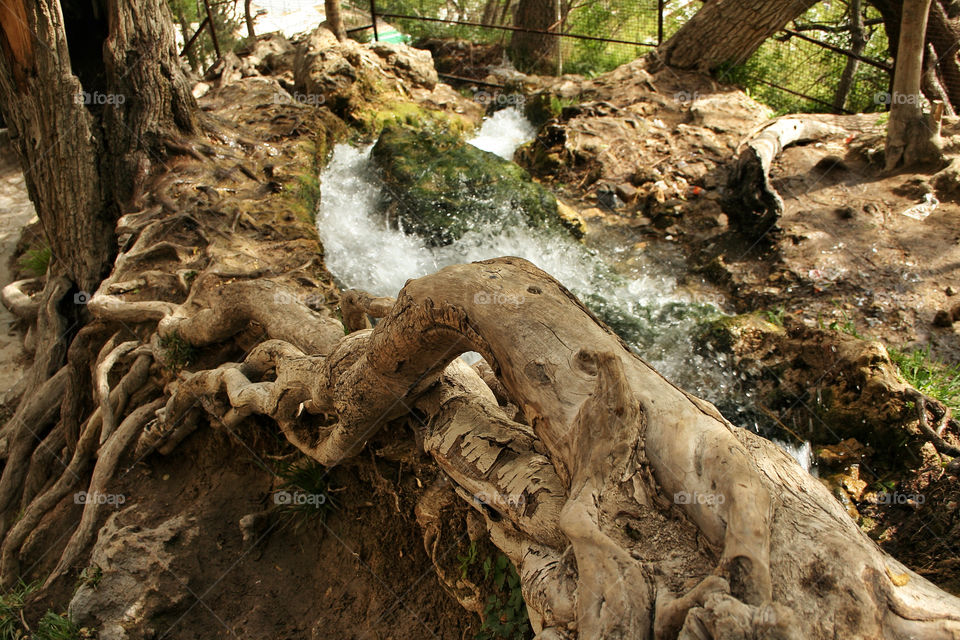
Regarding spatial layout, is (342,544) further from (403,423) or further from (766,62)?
(766,62)

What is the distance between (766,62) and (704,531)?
984 centimetres

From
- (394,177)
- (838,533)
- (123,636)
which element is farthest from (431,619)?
(394,177)

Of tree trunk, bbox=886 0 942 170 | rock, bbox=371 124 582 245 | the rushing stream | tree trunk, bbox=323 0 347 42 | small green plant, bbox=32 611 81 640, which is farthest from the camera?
tree trunk, bbox=323 0 347 42

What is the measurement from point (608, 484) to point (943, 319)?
13.2 feet

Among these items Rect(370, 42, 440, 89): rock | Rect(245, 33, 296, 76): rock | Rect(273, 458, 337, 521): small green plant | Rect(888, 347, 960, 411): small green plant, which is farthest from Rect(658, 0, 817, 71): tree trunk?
Rect(273, 458, 337, 521): small green plant

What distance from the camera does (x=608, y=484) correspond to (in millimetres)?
2053

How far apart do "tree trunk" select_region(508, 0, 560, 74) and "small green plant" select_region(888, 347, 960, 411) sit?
798 cm

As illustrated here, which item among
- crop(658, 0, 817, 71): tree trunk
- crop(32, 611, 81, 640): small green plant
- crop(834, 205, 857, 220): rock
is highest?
crop(658, 0, 817, 71): tree trunk

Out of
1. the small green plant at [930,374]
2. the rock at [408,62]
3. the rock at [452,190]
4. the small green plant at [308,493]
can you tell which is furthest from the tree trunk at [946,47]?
the small green plant at [308,493]

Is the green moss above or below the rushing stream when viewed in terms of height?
above

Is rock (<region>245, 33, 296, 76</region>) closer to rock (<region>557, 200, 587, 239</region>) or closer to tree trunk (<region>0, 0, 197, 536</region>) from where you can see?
tree trunk (<region>0, 0, 197, 536</region>)

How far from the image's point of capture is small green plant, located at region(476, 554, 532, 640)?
262 cm

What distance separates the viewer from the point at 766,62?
32.4 feet

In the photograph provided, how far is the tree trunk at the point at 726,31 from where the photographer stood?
7.95 meters
